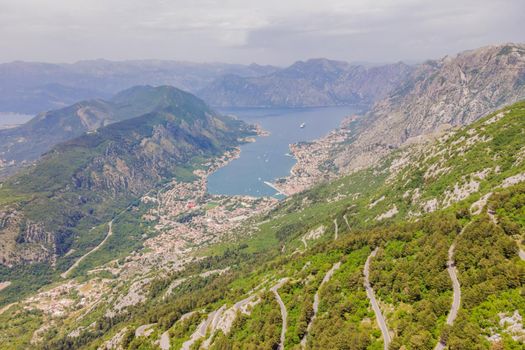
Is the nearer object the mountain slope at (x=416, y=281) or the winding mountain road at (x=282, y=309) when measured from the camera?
the mountain slope at (x=416, y=281)

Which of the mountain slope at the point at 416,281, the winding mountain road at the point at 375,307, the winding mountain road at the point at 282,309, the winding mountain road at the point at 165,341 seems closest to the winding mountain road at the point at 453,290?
the mountain slope at the point at 416,281

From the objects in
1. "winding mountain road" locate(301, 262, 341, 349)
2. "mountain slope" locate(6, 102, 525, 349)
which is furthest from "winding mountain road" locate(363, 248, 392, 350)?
"winding mountain road" locate(301, 262, 341, 349)

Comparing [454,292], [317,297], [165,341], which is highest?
[454,292]

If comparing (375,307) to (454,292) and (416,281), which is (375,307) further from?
(454,292)

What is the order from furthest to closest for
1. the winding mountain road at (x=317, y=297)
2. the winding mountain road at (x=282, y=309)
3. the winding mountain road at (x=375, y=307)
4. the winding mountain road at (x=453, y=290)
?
the winding mountain road at (x=282, y=309)
the winding mountain road at (x=317, y=297)
the winding mountain road at (x=375, y=307)
the winding mountain road at (x=453, y=290)

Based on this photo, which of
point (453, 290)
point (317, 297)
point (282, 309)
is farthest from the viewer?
point (282, 309)

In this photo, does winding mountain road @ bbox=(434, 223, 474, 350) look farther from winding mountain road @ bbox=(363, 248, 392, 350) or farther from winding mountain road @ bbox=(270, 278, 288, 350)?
winding mountain road @ bbox=(270, 278, 288, 350)

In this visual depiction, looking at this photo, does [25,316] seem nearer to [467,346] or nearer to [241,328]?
[241,328]

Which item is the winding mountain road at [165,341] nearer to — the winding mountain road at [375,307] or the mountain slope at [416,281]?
the mountain slope at [416,281]

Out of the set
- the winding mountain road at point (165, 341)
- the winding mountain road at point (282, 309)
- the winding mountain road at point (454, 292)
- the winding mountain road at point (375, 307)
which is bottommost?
the winding mountain road at point (165, 341)

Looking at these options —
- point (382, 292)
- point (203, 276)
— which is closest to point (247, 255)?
point (203, 276)

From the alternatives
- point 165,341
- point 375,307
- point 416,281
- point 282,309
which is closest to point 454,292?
point 416,281
